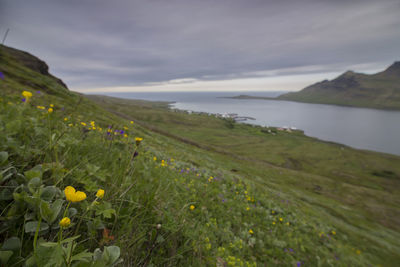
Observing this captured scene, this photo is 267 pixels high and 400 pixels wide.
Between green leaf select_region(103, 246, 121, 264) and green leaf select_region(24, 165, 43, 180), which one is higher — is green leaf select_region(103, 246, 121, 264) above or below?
below

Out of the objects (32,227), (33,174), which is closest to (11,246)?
(32,227)

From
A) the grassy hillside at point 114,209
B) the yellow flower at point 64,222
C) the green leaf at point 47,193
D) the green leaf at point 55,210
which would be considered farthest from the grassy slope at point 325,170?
the yellow flower at point 64,222

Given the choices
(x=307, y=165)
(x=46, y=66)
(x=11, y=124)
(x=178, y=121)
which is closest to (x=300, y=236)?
(x=11, y=124)

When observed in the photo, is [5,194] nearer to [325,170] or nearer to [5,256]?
[5,256]

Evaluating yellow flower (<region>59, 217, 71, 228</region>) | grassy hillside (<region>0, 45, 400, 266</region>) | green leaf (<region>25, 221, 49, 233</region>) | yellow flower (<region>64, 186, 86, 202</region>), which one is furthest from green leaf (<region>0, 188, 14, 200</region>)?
yellow flower (<region>59, 217, 71, 228</region>)

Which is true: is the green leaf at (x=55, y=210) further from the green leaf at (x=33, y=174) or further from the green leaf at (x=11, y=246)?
the green leaf at (x=33, y=174)

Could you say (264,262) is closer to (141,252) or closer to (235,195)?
(235,195)

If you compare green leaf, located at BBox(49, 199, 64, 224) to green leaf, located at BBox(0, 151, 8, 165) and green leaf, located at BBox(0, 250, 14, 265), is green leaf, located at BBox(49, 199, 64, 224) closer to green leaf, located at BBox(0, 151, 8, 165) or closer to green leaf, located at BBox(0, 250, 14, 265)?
green leaf, located at BBox(0, 250, 14, 265)

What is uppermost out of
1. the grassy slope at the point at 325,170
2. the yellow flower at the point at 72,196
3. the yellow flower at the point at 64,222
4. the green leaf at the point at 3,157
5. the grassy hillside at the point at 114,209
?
the green leaf at the point at 3,157

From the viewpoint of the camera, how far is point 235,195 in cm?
765

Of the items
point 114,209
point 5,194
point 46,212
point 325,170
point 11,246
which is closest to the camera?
point 11,246

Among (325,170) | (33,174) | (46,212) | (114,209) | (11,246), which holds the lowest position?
(325,170)

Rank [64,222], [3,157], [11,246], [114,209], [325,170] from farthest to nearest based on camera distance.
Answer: [325,170]
[114,209]
[3,157]
[11,246]
[64,222]

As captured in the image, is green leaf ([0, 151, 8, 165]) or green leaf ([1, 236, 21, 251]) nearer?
green leaf ([1, 236, 21, 251])
